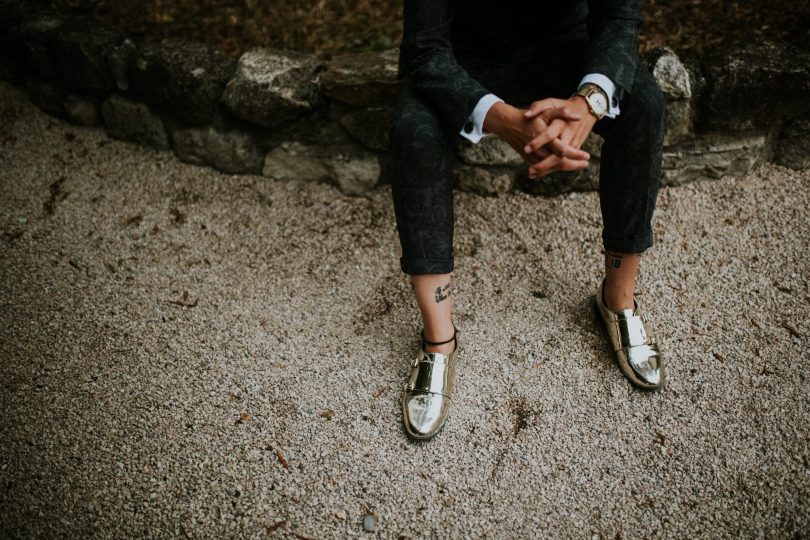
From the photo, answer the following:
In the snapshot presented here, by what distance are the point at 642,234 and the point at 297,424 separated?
1.30 m

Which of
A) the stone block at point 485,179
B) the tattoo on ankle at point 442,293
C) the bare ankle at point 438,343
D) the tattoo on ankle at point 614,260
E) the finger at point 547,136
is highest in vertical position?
the finger at point 547,136

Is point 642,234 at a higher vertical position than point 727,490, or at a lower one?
higher

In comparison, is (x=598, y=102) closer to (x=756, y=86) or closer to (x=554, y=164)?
(x=554, y=164)

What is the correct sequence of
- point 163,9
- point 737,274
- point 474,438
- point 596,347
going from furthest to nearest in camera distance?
point 163,9 < point 737,274 < point 596,347 < point 474,438

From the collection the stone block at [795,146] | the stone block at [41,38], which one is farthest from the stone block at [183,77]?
the stone block at [795,146]

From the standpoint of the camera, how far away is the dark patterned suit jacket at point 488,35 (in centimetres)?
169

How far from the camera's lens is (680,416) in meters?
1.74

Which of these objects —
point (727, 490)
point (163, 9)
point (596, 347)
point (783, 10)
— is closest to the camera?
point (727, 490)

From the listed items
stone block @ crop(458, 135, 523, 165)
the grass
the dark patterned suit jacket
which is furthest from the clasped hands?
the grass

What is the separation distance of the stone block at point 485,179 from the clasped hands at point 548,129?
2.68ft

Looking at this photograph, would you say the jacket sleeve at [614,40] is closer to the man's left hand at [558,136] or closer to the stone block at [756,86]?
the man's left hand at [558,136]

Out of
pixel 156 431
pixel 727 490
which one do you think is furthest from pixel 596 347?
pixel 156 431

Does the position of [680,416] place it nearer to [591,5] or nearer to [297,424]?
[297,424]

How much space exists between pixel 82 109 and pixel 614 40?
8.78 feet
